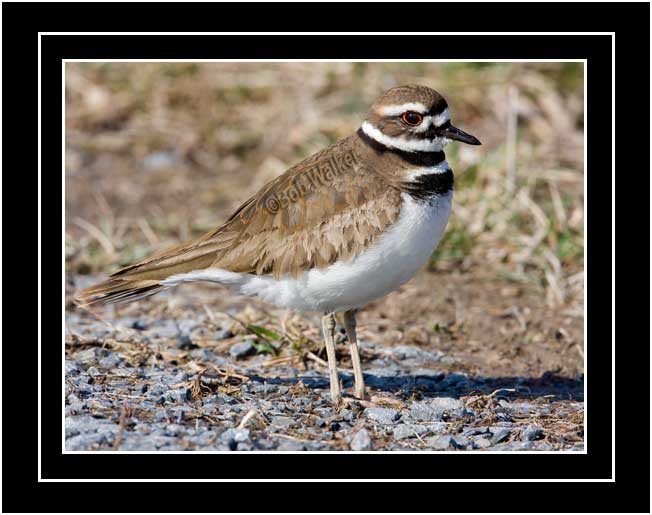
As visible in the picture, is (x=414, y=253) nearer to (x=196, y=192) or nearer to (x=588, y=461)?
(x=588, y=461)

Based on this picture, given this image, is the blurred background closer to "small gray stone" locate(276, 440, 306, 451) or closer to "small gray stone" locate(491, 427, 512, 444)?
"small gray stone" locate(491, 427, 512, 444)

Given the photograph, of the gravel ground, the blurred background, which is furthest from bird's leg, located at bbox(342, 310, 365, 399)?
the blurred background

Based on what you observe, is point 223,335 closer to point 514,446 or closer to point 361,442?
point 361,442

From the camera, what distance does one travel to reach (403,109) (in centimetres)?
536

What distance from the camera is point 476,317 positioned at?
7293 mm

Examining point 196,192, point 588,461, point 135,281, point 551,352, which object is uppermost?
point 196,192

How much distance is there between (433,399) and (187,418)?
1.49 meters

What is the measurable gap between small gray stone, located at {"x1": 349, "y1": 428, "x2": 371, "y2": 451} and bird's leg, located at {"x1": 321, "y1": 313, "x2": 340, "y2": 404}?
0.54 meters

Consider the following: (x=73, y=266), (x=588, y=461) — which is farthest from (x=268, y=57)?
(x=588, y=461)

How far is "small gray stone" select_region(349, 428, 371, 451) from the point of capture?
4.78m

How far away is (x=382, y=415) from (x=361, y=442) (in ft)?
1.45

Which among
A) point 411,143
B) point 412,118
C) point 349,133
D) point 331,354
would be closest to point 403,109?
point 412,118

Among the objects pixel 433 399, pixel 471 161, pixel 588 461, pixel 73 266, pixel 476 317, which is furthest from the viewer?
pixel 471 161

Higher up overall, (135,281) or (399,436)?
(135,281)
